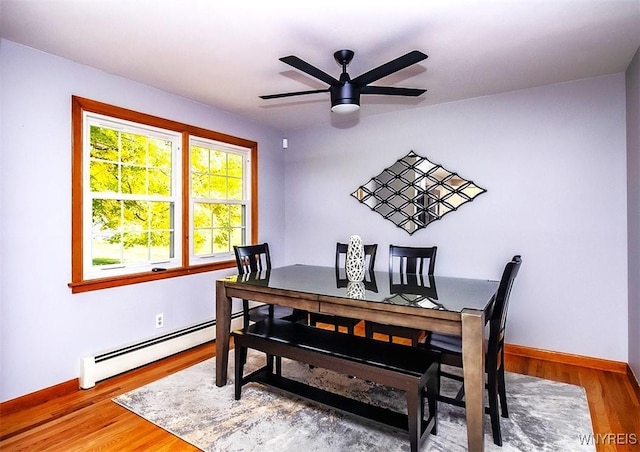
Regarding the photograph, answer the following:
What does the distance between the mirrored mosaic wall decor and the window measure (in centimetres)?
153

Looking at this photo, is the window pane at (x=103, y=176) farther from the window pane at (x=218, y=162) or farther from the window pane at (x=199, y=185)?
the window pane at (x=218, y=162)

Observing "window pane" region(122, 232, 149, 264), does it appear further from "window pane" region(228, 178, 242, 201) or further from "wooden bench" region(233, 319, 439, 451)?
"wooden bench" region(233, 319, 439, 451)

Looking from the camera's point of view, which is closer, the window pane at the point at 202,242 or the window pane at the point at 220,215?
the window pane at the point at 202,242

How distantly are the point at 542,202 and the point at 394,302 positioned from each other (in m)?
2.11

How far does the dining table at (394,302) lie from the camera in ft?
5.92

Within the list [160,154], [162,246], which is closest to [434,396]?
[162,246]

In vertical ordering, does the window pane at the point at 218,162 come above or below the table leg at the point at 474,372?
above

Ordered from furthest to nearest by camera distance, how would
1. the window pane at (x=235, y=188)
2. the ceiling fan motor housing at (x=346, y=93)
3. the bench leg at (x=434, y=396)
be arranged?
the window pane at (x=235, y=188) < the ceiling fan motor housing at (x=346, y=93) < the bench leg at (x=434, y=396)

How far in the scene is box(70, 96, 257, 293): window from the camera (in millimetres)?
2820

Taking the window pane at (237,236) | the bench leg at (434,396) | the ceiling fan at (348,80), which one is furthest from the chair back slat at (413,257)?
the window pane at (237,236)

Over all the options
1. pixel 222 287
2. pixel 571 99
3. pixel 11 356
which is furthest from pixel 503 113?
pixel 11 356

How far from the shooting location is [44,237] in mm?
2561

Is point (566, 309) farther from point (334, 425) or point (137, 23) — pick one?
point (137, 23)

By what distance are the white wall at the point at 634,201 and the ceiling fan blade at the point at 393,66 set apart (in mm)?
1711
